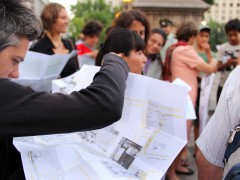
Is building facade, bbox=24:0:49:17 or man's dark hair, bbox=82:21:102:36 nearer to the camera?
building facade, bbox=24:0:49:17

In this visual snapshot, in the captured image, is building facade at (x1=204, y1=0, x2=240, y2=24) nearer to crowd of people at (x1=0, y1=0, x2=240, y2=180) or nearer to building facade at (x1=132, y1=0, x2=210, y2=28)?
building facade at (x1=132, y1=0, x2=210, y2=28)

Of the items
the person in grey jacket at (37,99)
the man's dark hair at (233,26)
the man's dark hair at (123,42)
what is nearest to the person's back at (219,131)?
the person in grey jacket at (37,99)

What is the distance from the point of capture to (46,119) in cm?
92

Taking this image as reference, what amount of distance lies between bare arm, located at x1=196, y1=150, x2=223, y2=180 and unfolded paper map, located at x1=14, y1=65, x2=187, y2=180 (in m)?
0.14

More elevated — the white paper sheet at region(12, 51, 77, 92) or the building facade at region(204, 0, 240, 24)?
the white paper sheet at region(12, 51, 77, 92)

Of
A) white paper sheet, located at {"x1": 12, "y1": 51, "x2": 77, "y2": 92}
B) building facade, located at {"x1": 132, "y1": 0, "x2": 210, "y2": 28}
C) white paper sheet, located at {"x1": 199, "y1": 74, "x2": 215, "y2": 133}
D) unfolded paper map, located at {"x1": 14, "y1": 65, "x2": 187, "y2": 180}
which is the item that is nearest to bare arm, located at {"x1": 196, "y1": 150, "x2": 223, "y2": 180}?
unfolded paper map, located at {"x1": 14, "y1": 65, "x2": 187, "y2": 180}

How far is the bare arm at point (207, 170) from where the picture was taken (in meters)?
1.30

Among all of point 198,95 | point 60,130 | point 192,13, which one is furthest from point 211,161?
point 192,13

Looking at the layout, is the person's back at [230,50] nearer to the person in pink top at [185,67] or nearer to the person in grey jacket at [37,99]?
the person in pink top at [185,67]

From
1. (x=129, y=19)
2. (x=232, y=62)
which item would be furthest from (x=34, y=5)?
(x=232, y=62)

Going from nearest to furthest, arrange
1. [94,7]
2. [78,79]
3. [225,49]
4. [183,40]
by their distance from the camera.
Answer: [78,79] → [183,40] → [225,49] → [94,7]

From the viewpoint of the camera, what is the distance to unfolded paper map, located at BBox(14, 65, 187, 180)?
45.0 inches

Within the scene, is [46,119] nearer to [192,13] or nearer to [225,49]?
[225,49]

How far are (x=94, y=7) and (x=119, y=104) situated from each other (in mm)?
63279
